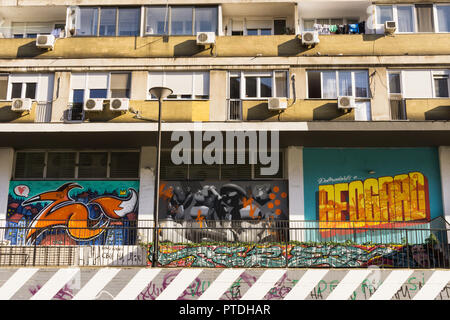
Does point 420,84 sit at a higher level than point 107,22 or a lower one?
lower

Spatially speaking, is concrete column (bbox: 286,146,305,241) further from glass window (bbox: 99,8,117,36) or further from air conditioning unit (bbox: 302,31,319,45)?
glass window (bbox: 99,8,117,36)

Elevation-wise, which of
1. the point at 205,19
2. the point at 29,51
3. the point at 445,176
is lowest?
the point at 445,176

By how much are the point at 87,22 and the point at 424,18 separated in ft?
42.6

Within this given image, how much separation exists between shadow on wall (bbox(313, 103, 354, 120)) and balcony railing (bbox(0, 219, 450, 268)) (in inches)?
161

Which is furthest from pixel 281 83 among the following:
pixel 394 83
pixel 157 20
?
pixel 157 20

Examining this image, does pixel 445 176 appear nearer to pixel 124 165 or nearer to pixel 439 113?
pixel 439 113

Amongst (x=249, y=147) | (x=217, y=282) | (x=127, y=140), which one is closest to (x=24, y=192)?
(x=127, y=140)

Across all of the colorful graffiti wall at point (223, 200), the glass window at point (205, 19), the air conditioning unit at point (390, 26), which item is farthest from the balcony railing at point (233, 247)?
the glass window at point (205, 19)

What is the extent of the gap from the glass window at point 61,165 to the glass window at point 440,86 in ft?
45.6

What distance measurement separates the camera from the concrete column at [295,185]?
17906mm

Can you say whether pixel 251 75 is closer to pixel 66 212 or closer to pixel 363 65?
pixel 363 65

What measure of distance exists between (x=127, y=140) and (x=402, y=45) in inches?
427

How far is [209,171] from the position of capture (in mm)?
18812

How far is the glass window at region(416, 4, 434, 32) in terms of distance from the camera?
60.7 feet
